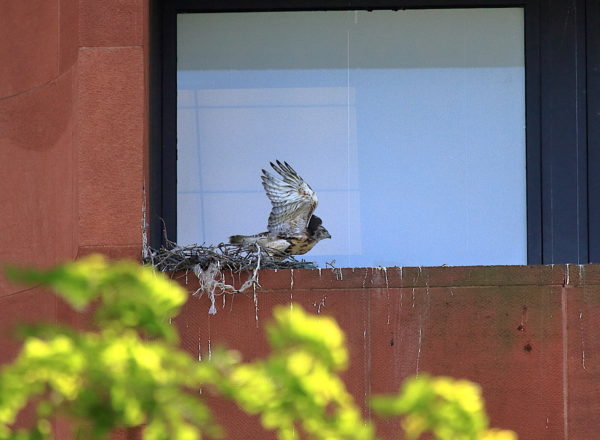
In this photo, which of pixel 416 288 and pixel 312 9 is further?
pixel 312 9

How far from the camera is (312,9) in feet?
28.4

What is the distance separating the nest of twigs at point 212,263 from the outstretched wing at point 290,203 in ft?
0.71

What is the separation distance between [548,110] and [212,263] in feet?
7.57

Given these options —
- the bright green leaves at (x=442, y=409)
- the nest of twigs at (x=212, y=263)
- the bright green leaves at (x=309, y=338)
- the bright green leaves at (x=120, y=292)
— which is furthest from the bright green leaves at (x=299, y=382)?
the nest of twigs at (x=212, y=263)

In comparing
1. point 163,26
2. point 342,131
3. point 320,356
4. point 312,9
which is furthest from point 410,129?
point 320,356

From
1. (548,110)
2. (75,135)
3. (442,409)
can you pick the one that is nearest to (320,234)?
(75,135)

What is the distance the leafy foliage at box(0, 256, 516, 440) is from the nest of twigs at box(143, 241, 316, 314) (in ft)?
13.5

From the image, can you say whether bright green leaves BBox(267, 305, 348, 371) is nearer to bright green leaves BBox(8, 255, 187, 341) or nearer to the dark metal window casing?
bright green leaves BBox(8, 255, 187, 341)

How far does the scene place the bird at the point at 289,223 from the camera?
7688mm

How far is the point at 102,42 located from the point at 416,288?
208cm

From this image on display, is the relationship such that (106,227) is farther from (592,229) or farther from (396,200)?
(592,229)

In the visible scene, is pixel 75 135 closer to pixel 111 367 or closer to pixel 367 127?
pixel 367 127

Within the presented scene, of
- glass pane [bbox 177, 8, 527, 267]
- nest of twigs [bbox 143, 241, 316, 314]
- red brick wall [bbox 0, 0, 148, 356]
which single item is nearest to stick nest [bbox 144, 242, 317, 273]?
nest of twigs [bbox 143, 241, 316, 314]

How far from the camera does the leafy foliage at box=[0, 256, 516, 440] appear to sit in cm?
319
